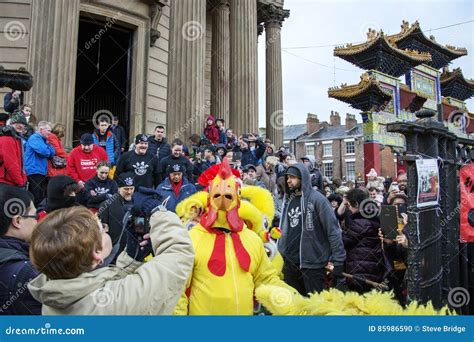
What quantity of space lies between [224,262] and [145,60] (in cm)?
1290

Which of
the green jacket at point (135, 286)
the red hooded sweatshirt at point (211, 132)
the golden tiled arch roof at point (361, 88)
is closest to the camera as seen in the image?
the green jacket at point (135, 286)

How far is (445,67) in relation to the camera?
3203 cm

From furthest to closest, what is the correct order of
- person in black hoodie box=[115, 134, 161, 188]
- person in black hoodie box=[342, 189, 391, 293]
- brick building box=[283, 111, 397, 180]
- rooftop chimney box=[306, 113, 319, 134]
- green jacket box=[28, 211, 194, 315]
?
1. rooftop chimney box=[306, 113, 319, 134]
2. brick building box=[283, 111, 397, 180]
3. person in black hoodie box=[115, 134, 161, 188]
4. person in black hoodie box=[342, 189, 391, 293]
5. green jacket box=[28, 211, 194, 315]

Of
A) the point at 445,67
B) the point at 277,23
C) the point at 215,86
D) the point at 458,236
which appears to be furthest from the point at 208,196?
the point at 445,67

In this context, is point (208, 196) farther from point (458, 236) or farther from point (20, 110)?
point (20, 110)

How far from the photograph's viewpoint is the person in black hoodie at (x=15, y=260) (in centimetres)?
222

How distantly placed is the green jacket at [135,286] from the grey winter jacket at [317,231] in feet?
10.2

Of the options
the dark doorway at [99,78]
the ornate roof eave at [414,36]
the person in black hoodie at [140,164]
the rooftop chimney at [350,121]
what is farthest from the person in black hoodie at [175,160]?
the rooftop chimney at [350,121]

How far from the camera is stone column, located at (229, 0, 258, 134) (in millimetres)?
15078

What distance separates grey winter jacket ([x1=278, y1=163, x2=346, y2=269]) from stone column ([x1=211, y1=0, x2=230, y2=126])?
44.9 ft

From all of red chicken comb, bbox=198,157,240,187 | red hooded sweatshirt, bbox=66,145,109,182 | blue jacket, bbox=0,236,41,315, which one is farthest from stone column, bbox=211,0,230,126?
blue jacket, bbox=0,236,41,315

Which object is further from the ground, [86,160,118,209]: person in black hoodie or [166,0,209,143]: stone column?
[166,0,209,143]: stone column

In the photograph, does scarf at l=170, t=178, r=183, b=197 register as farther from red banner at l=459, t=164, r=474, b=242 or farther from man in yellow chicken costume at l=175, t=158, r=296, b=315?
red banner at l=459, t=164, r=474, b=242

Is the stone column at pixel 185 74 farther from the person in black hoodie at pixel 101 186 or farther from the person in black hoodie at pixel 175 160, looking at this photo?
the person in black hoodie at pixel 101 186
